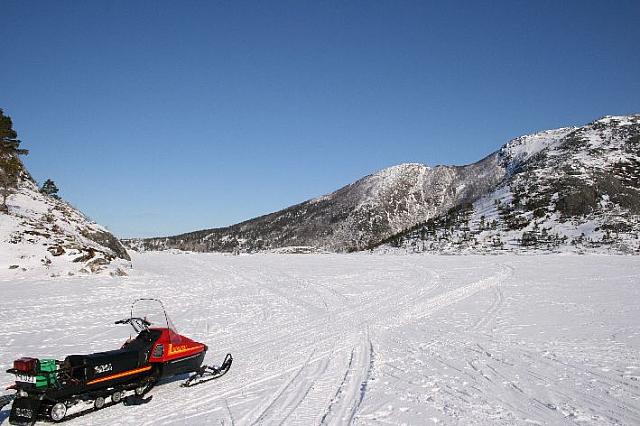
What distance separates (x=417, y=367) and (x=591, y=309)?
35.8ft

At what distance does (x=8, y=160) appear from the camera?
3206 cm

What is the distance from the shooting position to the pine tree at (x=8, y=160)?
29766mm

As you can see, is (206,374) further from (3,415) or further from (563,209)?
(563,209)

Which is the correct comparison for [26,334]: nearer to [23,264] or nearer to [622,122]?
[23,264]

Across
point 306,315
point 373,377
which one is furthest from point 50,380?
point 306,315

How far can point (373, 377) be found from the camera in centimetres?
926

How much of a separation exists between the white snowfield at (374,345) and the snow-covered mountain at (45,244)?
6.47ft

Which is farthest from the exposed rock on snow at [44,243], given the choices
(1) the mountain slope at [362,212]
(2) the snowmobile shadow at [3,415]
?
(1) the mountain slope at [362,212]

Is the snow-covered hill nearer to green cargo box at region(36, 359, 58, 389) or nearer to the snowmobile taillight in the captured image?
green cargo box at region(36, 359, 58, 389)

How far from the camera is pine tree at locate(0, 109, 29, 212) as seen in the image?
29766 mm

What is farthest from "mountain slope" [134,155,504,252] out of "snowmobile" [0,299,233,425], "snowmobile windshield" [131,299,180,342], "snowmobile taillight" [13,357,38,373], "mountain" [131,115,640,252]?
"snowmobile taillight" [13,357,38,373]

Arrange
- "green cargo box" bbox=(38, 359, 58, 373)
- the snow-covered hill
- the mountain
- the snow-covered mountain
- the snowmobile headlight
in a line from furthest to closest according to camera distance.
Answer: the mountain → the snow-covered hill → the snow-covered mountain → the snowmobile headlight → "green cargo box" bbox=(38, 359, 58, 373)

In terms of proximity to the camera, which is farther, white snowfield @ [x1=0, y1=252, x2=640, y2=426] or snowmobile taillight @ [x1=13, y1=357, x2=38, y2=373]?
white snowfield @ [x1=0, y1=252, x2=640, y2=426]

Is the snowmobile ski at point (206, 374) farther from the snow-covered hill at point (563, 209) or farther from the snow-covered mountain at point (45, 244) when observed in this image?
the snow-covered hill at point (563, 209)
